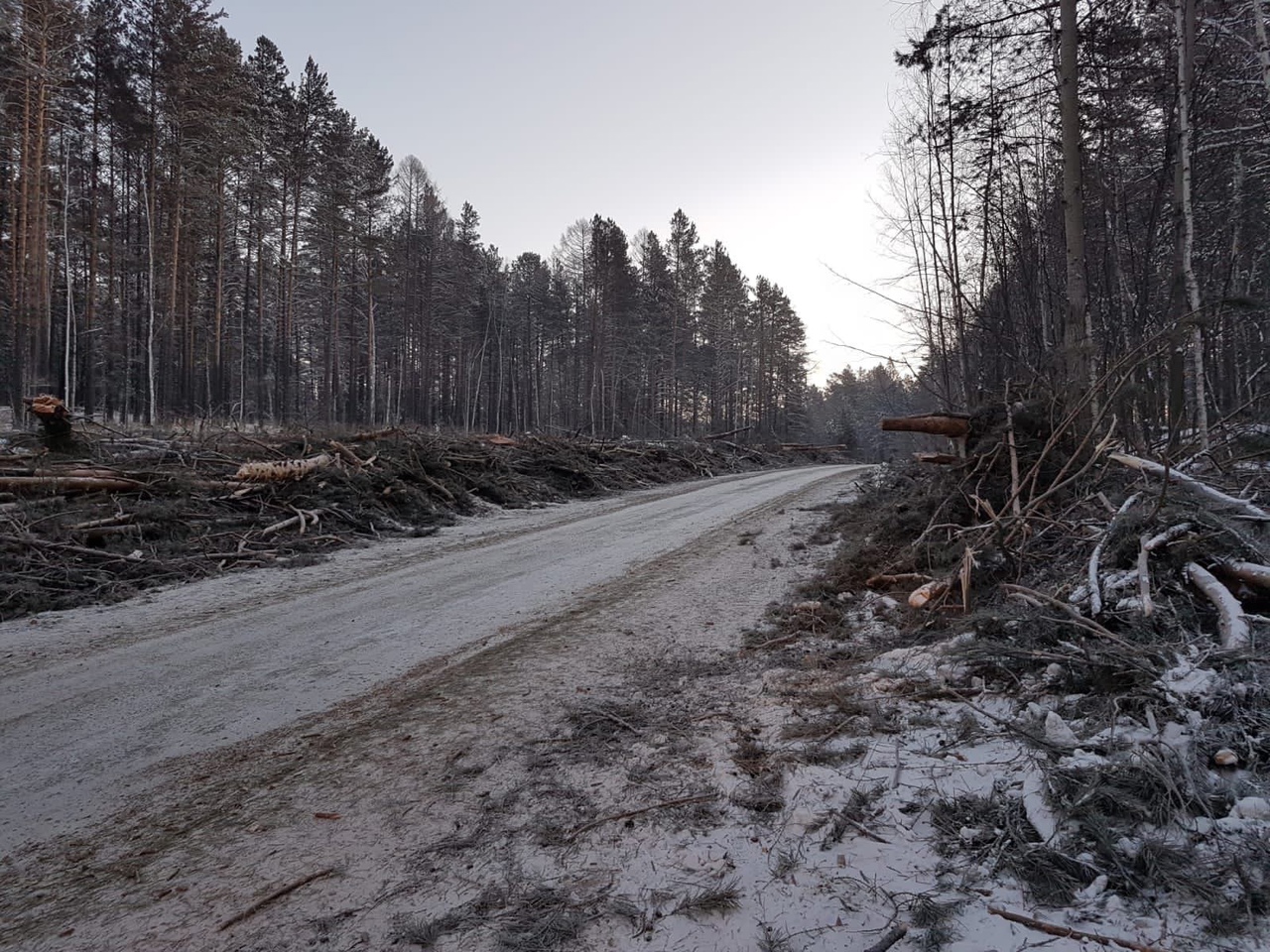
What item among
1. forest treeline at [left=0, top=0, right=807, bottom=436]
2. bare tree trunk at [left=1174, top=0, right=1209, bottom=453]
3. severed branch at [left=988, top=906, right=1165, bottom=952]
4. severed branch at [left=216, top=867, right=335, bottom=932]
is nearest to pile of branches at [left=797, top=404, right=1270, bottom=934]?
severed branch at [left=988, top=906, right=1165, bottom=952]

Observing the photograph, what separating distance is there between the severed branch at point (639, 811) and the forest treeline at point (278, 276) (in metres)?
20.4

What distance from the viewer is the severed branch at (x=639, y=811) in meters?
2.31

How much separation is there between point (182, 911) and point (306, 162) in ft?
113

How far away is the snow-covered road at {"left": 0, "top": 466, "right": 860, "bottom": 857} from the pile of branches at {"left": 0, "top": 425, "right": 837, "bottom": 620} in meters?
0.77

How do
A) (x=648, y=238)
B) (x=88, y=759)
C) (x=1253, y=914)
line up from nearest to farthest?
1. (x=1253, y=914)
2. (x=88, y=759)
3. (x=648, y=238)

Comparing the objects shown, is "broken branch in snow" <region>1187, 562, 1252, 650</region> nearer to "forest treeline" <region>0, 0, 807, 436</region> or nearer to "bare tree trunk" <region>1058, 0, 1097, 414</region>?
"bare tree trunk" <region>1058, 0, 1097, 414</region>

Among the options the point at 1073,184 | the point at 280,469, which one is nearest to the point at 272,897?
the point at 280,469

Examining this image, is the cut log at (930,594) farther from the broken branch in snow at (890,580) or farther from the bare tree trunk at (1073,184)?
the bare tree trunk at (1073,184)

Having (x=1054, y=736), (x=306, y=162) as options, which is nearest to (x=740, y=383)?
(x=306, y=162)

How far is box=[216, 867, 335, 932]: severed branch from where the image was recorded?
6.05 ft

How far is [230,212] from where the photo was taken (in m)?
28.0

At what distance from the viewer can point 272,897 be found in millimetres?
1947

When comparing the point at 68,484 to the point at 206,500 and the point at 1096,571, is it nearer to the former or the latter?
the point at 206,500

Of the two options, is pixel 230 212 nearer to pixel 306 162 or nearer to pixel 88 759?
pixel 306 162
